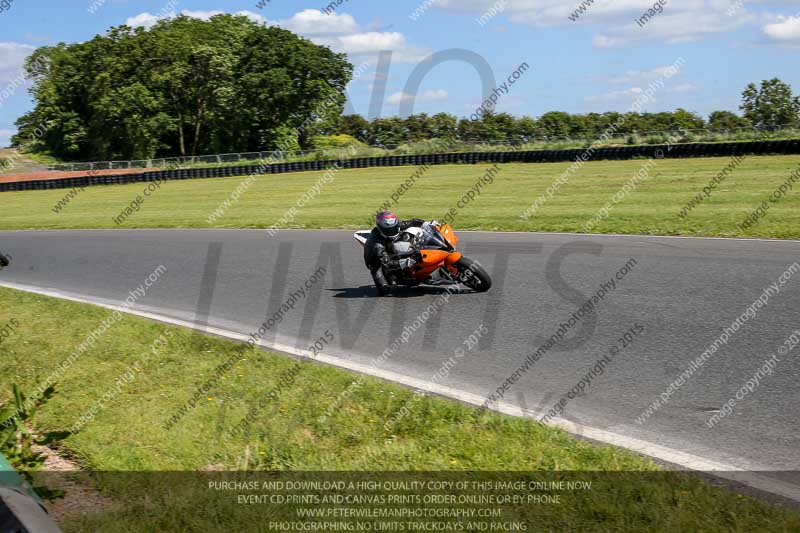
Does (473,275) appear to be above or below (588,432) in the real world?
above

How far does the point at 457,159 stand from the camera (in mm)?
38438

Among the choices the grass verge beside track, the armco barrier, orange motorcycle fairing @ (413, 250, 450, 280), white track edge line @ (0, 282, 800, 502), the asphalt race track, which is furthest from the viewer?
the armco barrier

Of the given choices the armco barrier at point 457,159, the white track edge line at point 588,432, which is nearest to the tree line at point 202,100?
the armco barrier at point 457,159

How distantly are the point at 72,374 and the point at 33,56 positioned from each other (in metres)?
83.4

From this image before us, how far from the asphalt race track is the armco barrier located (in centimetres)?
1758

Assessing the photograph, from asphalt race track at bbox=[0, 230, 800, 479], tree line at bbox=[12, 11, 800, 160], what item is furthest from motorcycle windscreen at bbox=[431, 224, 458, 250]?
tree line at bbox=[12, 11, 800, 160]

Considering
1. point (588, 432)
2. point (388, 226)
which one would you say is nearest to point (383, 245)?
point (388, 226)

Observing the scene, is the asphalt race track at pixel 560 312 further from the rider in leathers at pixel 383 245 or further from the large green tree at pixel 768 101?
the large green tree at pixel 768 101

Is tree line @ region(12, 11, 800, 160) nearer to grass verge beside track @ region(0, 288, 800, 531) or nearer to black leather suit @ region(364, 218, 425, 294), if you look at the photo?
black leather suit @ region(364, 218, 425, 294)

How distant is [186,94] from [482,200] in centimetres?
4756

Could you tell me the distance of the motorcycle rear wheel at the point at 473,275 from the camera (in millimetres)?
10680

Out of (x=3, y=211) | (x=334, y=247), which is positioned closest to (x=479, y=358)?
(x=334, y=247)

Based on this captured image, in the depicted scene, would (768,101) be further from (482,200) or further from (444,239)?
(444,239)

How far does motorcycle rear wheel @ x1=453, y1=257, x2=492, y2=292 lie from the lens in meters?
10.7
